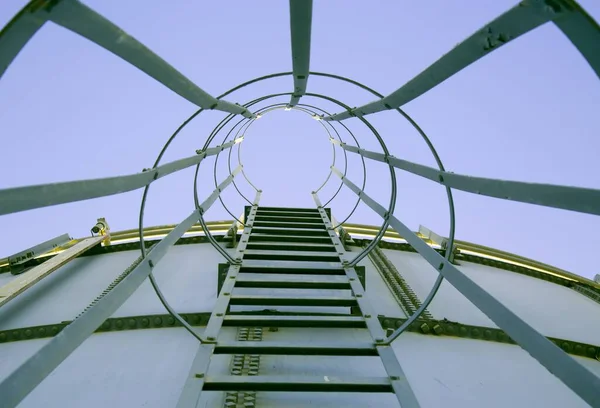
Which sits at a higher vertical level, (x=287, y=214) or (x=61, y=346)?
(x=287, y=214)

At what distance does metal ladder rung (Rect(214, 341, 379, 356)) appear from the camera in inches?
125

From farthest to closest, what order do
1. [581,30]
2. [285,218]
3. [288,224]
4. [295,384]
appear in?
[285,218]
[288,224]
[295,384]
[581,30]

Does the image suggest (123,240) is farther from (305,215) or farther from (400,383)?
A: (400,383)

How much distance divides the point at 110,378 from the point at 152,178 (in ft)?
6.56

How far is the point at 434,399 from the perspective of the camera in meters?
3.57

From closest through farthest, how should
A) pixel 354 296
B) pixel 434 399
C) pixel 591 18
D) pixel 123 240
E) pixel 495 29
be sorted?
1. pixel 591 18
2. pixel 495 29
3. pixel 434 399
4. pixel 354 296
5. pixel 123 240

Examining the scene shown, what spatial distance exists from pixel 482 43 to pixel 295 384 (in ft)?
7.45

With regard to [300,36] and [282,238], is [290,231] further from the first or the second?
[300,36]

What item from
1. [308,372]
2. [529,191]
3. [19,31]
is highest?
[19,31]

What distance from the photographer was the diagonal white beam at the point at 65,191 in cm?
163

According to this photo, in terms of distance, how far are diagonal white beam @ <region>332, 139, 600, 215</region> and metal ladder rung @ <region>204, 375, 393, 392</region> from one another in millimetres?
1407

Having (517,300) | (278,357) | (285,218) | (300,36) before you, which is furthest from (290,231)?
(300,36)

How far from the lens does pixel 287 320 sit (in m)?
3.61

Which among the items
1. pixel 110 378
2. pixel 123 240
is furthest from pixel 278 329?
pixel 123 240
